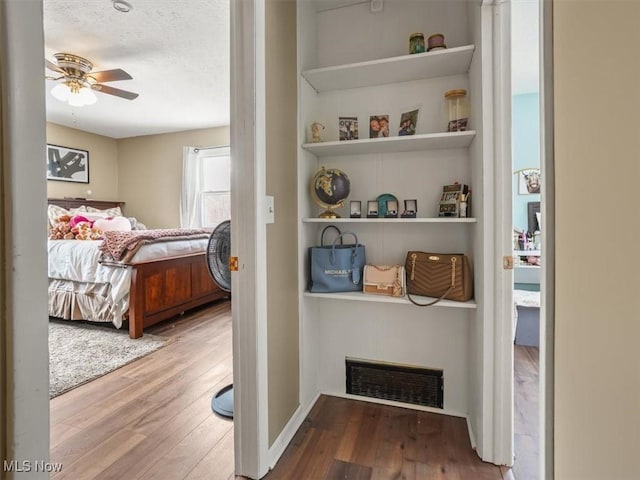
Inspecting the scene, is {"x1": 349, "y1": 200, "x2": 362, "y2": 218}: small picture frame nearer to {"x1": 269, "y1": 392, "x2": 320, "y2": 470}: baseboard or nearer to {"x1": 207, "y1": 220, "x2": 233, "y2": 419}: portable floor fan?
{"x1": 207, "y1": 220, "x2": 233, "y2": 419}: portable floor fan

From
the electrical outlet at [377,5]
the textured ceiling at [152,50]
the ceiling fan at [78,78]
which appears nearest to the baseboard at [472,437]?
the electrical outlet at [377,5]

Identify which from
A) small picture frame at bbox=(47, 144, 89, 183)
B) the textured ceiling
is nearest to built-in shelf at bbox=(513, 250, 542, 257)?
the textured ceiling

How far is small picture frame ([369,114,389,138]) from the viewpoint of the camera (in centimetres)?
182

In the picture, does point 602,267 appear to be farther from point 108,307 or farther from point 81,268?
point 81,268

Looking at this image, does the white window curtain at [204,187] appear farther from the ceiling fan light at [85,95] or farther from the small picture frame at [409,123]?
the small picture frame at [409,123]

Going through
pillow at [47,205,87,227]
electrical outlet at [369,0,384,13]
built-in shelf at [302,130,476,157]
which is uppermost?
electrical outlet at [369,0,384,13]

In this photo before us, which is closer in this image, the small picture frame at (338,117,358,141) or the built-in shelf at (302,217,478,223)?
the built-in shelf at (302,217,478,223)

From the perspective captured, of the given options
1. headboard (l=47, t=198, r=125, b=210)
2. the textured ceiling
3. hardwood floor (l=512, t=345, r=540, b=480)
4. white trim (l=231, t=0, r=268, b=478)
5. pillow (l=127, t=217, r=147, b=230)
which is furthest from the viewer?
pillow (l=127, t=217, r=147, b=230)

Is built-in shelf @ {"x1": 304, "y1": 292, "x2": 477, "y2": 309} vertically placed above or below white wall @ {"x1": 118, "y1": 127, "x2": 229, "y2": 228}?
below

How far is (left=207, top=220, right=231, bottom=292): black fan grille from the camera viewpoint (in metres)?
2.10

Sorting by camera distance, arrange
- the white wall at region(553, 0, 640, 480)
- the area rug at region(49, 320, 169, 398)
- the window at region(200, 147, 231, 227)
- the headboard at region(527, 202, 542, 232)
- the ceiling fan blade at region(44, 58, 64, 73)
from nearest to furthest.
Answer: the white wall at region(553, 0, 640, 480) → the area rug at region(49, 320, 169, 398) → the ceiling fan blade at region(44, 58, 64, 73) → the headboard at region(527, 202, 542, 232) → the window at region(200, 147, 231, 227)

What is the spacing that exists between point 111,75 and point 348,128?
255cm

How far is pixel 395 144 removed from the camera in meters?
1.70

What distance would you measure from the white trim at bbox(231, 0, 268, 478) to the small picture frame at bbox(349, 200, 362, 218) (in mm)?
671
